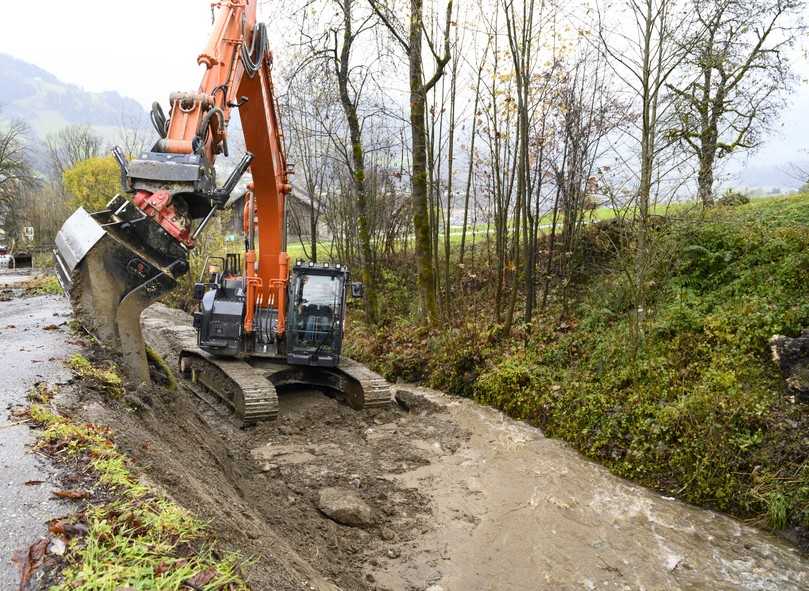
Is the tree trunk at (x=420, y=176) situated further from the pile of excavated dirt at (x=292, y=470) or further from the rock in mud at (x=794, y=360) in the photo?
the rock in mud at (x=794, y=360)

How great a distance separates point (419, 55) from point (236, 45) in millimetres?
6718

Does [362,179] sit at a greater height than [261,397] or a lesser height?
greater

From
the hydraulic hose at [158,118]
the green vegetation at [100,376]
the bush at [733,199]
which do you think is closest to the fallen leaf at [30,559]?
the green vegetation at [100,376]

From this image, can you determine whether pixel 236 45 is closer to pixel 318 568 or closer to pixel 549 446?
pixel 318 568

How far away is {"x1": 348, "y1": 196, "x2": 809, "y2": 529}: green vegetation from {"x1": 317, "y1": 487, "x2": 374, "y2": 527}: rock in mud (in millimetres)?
3491

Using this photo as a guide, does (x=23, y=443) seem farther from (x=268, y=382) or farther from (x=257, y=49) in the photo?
(x=257, y=49)

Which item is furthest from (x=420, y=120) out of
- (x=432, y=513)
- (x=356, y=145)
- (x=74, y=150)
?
(x=74, y=150)

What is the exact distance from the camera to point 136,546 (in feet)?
8.26

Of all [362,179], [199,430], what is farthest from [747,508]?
[362,179]

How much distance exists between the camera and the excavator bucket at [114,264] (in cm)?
543

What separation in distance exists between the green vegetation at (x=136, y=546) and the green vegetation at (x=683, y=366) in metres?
6.09

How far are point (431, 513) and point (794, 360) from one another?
490 cm

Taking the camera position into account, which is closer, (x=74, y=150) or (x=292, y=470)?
(x=292, y=470)

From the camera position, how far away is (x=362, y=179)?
15312 millimetres
